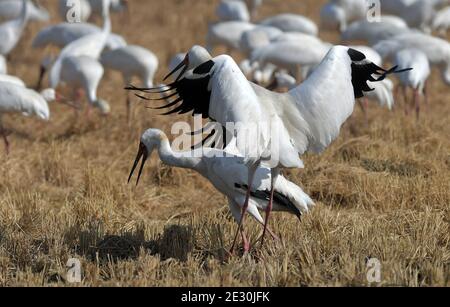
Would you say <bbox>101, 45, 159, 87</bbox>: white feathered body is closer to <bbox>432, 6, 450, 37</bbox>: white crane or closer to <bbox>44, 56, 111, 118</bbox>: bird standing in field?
<bbox>44, 56, 111, 118</bbox>: bird standing in field

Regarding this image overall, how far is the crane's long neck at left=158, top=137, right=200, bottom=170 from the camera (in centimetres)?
586

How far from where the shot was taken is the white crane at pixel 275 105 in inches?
197

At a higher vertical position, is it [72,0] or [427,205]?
[72,0]

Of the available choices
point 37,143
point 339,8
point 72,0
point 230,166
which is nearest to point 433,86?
point 339,8

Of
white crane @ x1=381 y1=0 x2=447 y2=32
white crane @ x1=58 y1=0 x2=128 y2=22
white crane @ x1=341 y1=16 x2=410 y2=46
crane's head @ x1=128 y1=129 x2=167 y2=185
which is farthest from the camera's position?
white crane @ x1=381 y1=0 x2=447 y2=32

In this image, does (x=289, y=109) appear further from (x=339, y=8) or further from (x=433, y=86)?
(x=339, y=8)

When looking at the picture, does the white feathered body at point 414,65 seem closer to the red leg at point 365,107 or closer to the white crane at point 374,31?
the red leg at point 365,107

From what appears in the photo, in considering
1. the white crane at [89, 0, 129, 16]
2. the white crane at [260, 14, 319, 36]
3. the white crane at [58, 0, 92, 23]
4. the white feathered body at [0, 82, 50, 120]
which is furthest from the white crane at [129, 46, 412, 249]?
the white crane at [89, 0, 129, 16]

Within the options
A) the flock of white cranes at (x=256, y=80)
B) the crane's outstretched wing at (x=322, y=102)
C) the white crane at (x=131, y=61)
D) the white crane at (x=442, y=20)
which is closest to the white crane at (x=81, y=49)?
the flock of white cranes at (x=256, y=80)

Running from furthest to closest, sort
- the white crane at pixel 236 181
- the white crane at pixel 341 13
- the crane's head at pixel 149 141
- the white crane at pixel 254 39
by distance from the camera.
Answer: the white crane at pixel 341 13, the white crane at pixel 254 39, the crane's head at pixel 149 141, the white crane at pixel 236 181

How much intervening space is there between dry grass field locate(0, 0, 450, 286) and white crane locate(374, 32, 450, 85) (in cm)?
68
